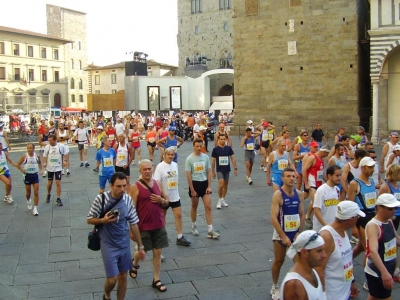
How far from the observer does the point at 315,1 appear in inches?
992

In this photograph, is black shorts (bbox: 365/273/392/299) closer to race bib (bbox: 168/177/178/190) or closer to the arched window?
race bib (bbox: 168/177/178/190)

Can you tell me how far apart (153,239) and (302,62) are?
835 inches

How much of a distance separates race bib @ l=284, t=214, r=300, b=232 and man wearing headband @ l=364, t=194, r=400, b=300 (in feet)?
3.60

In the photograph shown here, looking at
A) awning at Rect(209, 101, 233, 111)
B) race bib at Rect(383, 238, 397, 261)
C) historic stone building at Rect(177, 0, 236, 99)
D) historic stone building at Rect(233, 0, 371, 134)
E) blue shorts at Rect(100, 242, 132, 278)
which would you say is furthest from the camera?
historic stone building at Rect(177, 0, 236, 99)

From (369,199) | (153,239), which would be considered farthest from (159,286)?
(369,199)

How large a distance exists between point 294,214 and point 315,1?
21.9 meters

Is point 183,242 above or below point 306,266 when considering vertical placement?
below

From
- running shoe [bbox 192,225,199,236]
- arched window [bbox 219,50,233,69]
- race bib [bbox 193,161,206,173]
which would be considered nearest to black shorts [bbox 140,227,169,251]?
race bib [bbox 193,161,206,173]

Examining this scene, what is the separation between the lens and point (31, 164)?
10.3 m

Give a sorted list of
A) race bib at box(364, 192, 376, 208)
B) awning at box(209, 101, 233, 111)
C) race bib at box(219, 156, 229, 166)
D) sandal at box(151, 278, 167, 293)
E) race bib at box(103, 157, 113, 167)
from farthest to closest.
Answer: awning at box(209, 101, 233, 111), race bib at box(103, 157, 113, 167), race bib at box(219, 156, 229, 166), race bib at box(364, 192, 376, 208), sandal at box(151, 278, 167, 293)

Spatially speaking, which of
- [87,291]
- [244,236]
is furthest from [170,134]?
[87,291]

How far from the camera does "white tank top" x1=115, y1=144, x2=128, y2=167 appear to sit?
37.9 ft

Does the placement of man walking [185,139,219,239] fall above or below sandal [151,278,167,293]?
above

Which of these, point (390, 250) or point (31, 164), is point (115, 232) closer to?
point (390, 250)
